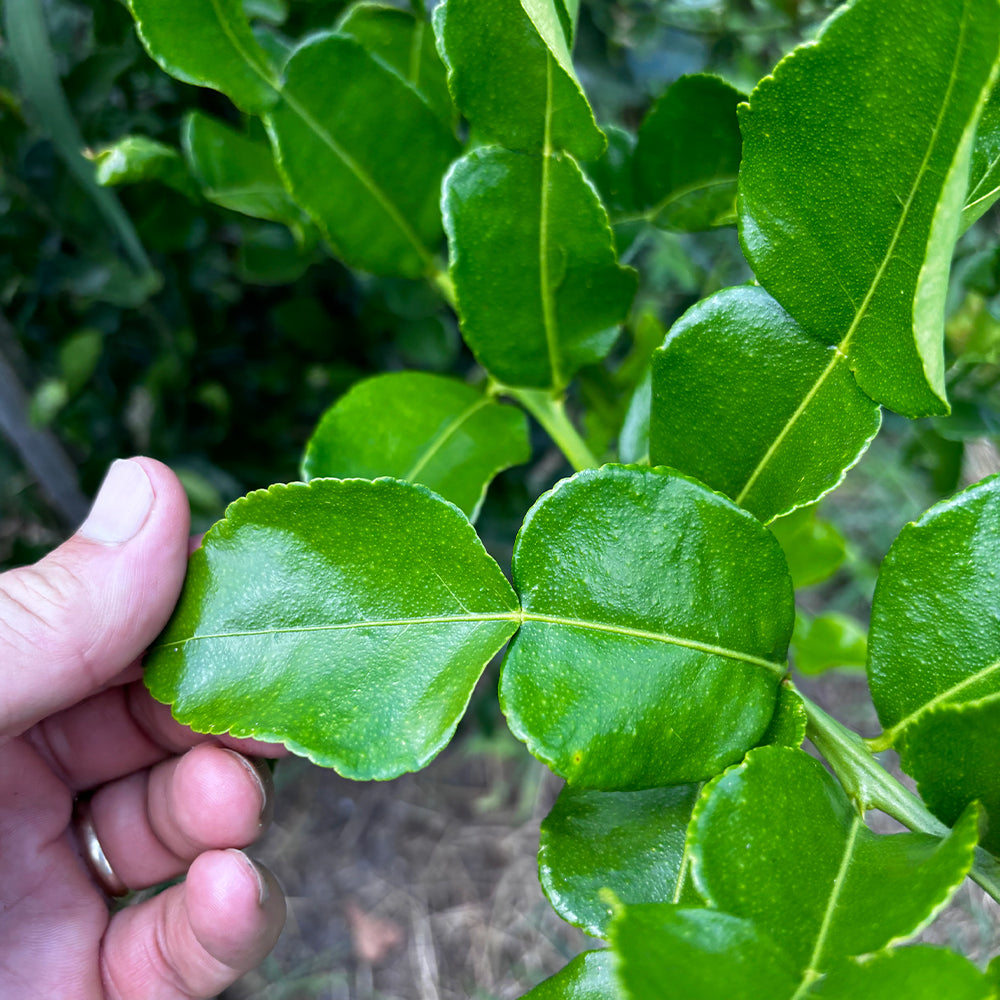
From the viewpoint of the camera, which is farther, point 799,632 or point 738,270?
point 738,270

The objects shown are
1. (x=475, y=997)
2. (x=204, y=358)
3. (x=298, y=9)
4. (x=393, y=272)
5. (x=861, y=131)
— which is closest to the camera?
(x=861, y=131)

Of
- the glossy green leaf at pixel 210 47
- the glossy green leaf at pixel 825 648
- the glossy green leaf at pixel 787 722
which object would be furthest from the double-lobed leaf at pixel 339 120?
the glossy green leaf at pixel 825 648

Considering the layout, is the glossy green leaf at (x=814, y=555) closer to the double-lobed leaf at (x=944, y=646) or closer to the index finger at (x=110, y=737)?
the double-lobed leaf at (x=944, y=646)

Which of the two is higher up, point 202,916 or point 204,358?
point 204,358

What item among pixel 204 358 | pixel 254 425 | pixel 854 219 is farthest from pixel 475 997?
pixel 854 219

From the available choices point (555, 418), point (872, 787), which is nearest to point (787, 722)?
point (872, 787)

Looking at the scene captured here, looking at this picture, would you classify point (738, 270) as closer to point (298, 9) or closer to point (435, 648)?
point (298, 9)

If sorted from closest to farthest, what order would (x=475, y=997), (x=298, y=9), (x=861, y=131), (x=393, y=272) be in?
(x=861, y=131)
(x=393, y=272)
(x=298, y=9)
(x=475, y=997)

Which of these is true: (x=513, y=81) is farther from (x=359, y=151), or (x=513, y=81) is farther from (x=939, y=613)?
(x=939, y=613)
